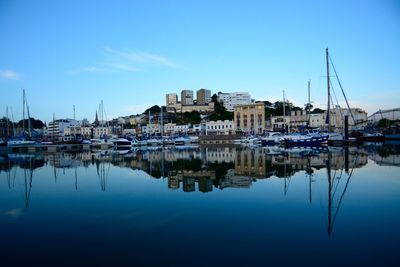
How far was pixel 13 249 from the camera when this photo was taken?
5395 millimetres

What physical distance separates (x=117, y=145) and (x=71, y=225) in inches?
1927

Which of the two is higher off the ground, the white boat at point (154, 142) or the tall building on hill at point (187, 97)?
the tall building on hill at point (187, 97)

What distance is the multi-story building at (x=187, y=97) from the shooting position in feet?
558

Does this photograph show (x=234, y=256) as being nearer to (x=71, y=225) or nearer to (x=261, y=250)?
(x=261, y=250)

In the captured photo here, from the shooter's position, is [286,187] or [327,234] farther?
[286,187]

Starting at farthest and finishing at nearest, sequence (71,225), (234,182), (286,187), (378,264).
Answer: (234,182) < (286,187) < (71,225) < (378,264)

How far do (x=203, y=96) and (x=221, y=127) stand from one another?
7201cm

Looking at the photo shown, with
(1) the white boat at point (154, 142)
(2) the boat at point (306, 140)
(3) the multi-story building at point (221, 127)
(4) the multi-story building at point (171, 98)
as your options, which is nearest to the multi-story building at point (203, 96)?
(4) the multi-story building at point (171, 98)

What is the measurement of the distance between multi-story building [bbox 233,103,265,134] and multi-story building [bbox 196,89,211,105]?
66446mm

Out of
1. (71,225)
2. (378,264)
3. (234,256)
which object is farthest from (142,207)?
(378,264)

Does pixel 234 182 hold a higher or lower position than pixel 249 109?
lower

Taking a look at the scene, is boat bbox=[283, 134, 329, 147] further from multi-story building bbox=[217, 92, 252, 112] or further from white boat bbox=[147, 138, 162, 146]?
multi-story building bbox=[217, 92, 252, 112]

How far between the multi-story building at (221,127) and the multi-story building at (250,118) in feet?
7.18

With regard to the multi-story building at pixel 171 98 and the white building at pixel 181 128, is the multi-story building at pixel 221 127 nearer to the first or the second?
the white building at pixel 181 128
